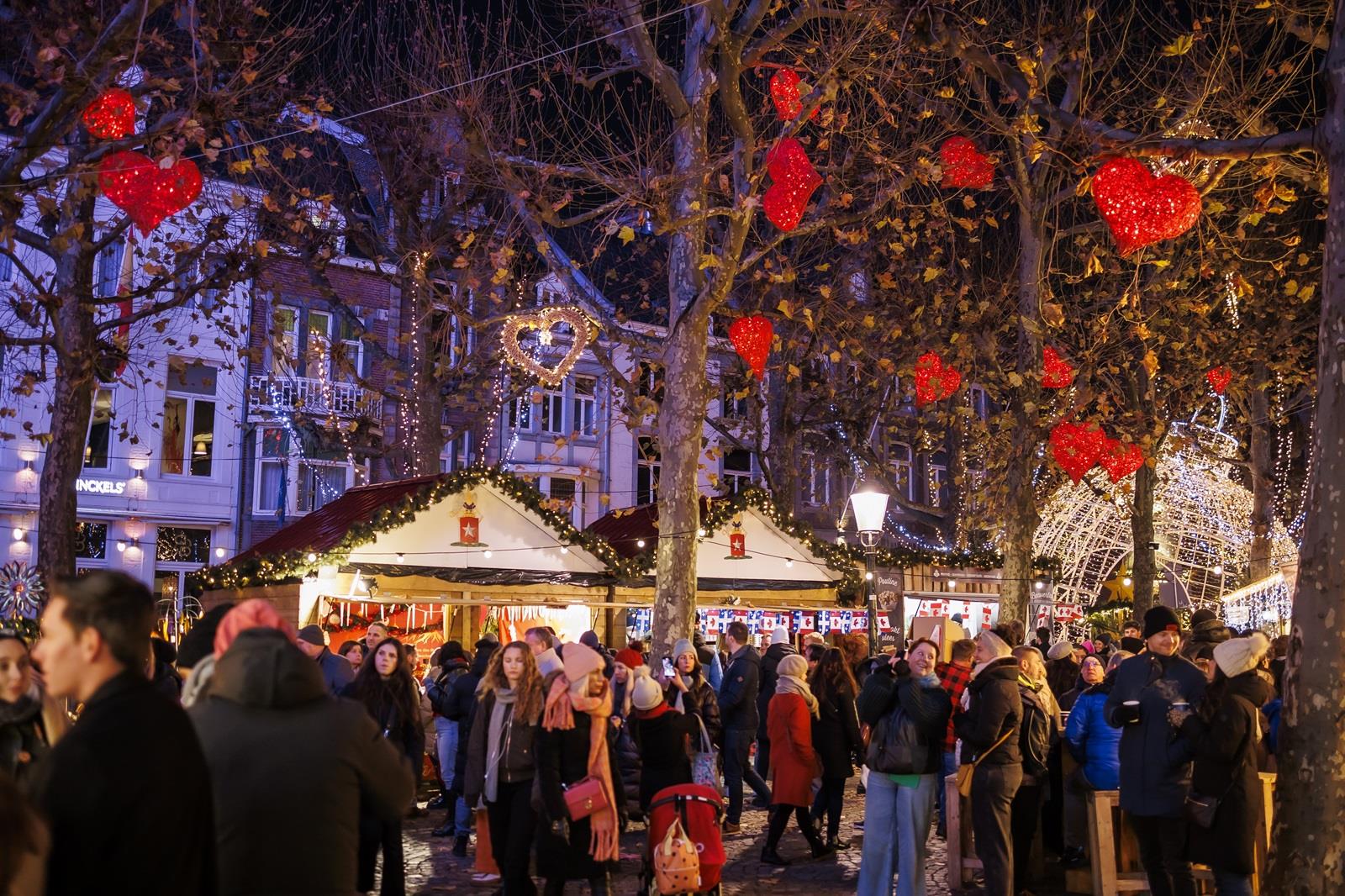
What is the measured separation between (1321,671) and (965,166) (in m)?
6.73

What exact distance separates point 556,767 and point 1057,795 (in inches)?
177

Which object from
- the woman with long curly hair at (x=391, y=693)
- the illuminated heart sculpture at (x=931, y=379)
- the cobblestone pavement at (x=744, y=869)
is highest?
the illuminated heart sculpture at (x=931, y=379)

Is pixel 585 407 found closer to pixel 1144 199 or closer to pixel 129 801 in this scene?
pixel 1144 199

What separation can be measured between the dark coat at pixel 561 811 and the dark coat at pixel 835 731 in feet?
13.6

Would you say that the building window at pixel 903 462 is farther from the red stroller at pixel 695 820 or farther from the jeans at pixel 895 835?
the red stroller at pixel 695 820

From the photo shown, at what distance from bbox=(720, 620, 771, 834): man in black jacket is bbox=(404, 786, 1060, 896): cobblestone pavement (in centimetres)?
39

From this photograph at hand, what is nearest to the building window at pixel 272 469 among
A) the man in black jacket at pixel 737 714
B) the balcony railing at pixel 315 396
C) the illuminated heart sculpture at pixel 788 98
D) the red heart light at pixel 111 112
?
the balcony railing at pixel 315 396

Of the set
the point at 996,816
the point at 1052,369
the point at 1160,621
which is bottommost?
the point at 996,816

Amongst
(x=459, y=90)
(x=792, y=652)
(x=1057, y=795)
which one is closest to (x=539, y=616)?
(x=459, y=90)

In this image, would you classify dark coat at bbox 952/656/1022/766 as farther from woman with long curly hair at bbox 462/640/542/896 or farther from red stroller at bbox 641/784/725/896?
woman with long curly hair at bbox 462/640/542/896

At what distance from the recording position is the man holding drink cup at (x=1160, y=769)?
7500 millimetres

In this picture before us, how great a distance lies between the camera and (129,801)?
308 centimetres

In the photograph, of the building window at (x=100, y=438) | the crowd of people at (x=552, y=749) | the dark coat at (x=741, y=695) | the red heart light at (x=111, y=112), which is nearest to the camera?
the crowd of people at (x=552, y=749)

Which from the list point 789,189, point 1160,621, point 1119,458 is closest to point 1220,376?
point 1119,458
